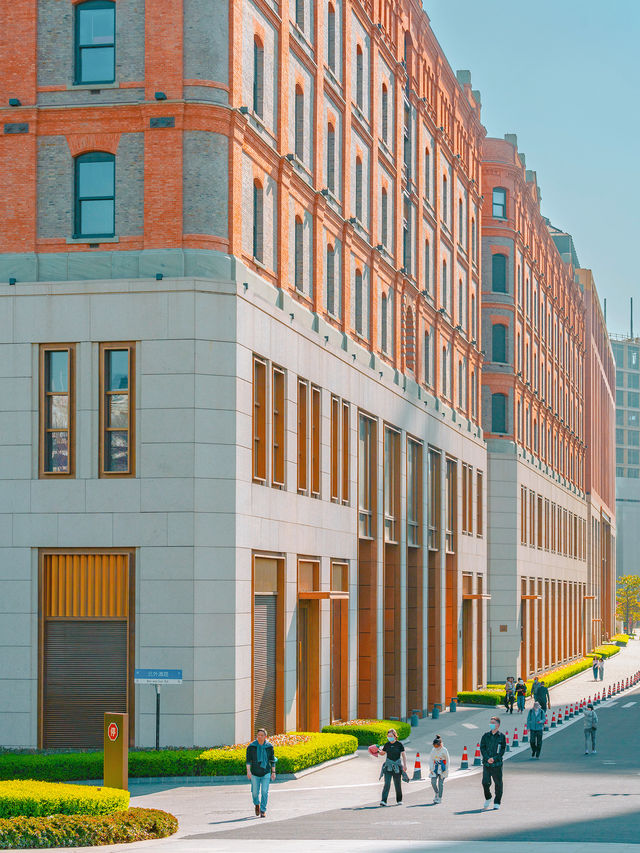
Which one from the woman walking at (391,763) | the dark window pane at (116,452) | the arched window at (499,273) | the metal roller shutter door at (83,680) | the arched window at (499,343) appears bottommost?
the woman walking at (391,763)

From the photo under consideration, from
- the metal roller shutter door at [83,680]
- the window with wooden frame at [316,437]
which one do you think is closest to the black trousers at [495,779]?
the metal roller shutter door at [83,680]

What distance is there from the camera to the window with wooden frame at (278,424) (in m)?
37.0

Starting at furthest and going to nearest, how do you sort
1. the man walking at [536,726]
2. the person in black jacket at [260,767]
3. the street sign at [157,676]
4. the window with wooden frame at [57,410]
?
the man walking at [536,726] < the window with wooden frame at [57,410] < the street sign at [157,676] < the person in black jacket at [260,767]

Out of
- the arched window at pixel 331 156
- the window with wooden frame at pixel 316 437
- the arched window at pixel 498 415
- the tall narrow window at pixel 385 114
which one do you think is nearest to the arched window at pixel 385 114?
the tall narrow window at pixel 385 114

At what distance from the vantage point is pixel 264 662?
118 feet

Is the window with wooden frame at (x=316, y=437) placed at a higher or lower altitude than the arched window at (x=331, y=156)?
lower

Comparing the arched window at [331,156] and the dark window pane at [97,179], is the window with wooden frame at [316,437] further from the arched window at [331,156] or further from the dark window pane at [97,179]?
the dark window pane at [97,179]

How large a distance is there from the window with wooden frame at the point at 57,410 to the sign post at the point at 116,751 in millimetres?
8315

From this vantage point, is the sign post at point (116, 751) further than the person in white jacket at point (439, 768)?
No

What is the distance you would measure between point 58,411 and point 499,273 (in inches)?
2061

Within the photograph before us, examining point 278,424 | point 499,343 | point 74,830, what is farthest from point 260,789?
point 499,343

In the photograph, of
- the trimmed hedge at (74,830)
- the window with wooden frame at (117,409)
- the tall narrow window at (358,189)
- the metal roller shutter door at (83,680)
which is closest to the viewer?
the trimmed hedge at (74,830)

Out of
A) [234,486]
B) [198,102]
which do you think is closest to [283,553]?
[234,486]

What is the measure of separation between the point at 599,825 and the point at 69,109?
20478 millimetres
